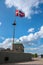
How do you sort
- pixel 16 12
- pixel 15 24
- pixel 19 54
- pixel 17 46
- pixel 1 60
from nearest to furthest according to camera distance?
pixel 1 60, pixel 19 54, pixel 16 12, pixel 15 24, pixel 17 46

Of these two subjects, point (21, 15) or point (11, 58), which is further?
point (21, 15)

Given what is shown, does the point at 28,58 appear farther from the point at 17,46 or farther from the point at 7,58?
the point at 17,46

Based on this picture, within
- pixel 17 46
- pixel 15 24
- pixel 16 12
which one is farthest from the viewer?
pixel 17 46

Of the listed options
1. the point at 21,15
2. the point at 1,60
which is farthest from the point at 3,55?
the point at 21,15

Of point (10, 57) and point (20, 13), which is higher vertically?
point (20, 13)

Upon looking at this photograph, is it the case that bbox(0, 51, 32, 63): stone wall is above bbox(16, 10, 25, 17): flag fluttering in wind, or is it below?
below

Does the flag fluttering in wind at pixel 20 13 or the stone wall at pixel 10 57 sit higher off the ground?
the flag fluttering in wind at pixel 20 13

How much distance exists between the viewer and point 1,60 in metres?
42.8

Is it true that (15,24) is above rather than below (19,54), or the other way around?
above

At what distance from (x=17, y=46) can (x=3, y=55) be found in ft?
116

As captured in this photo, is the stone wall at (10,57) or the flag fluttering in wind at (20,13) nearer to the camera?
the stone wall at (10,57)

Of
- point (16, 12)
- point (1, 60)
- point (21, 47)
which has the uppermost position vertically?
point (16, 12)

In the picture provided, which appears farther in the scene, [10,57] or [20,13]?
[20,13]

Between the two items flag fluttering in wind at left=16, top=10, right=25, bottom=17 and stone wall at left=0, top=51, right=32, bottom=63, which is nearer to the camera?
stone wall at left=0, top=51, right=32, bottom=63
